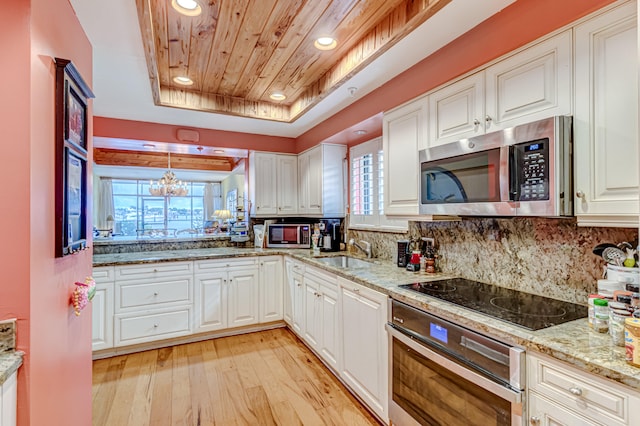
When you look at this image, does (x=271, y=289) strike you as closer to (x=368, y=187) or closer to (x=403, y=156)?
(x=368, y=187)

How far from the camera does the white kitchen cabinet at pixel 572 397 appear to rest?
960 millimetres

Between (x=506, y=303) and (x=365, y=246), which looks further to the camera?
(x=365, y=246)

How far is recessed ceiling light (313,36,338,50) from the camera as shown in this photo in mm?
2162

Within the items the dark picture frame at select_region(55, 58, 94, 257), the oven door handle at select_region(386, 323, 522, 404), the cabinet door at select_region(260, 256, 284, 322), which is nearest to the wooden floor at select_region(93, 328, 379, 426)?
the cabinet door at select_region(260, 256, 284, 322)

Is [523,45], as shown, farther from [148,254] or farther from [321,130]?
[148,254]

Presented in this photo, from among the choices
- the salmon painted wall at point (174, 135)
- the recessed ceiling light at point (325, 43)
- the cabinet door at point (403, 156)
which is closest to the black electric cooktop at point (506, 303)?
the cabinet door at point (403, 156)

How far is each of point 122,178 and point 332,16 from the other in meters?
9.46

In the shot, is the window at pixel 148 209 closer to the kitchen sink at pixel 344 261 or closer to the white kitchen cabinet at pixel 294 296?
the white kitchen cabinet at pixel 294 296

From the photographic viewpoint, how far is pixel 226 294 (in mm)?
3482

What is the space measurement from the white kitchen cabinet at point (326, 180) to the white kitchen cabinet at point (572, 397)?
103 inches

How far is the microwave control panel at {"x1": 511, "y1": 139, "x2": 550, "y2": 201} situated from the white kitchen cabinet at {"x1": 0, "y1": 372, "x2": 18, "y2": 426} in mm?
1975

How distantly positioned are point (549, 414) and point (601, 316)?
15.7 inches

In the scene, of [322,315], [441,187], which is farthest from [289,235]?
[441,187]

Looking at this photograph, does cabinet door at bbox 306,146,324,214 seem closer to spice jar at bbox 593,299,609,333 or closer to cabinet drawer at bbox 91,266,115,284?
cabinet drawer at bbox 91,266,115,284
